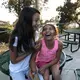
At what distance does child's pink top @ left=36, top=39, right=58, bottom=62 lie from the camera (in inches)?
138

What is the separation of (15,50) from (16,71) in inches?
9.9

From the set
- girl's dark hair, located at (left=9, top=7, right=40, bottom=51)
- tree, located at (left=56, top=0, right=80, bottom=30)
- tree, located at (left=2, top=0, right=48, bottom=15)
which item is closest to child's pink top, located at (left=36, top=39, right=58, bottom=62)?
girl's dark hair, located at (left=9, top=7, right=40, bottom=51)

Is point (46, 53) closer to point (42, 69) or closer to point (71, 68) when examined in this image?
point (42, 69)

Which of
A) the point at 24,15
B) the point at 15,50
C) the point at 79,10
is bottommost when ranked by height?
the point at 79,10

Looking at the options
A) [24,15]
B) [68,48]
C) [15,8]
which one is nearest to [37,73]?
[24,15]

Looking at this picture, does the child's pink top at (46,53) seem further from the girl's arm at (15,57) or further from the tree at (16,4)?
the tree at (16,4)

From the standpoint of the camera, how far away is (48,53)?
11.6 ft

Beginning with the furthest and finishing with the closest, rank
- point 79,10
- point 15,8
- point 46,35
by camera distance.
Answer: point 79,10
point 15,8
point 46,35

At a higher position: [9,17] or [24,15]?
[24,15]

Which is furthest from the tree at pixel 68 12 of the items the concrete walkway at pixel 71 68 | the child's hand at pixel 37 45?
the child's hand at pixel 37 45

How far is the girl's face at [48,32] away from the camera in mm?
3454

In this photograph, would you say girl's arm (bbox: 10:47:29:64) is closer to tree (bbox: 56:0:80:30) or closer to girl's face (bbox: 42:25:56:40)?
girl's face (bbox: 42:25:56:40)

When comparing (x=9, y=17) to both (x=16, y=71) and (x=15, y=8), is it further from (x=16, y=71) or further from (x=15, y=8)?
(x=16, y=71)

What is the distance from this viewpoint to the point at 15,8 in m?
19.2
